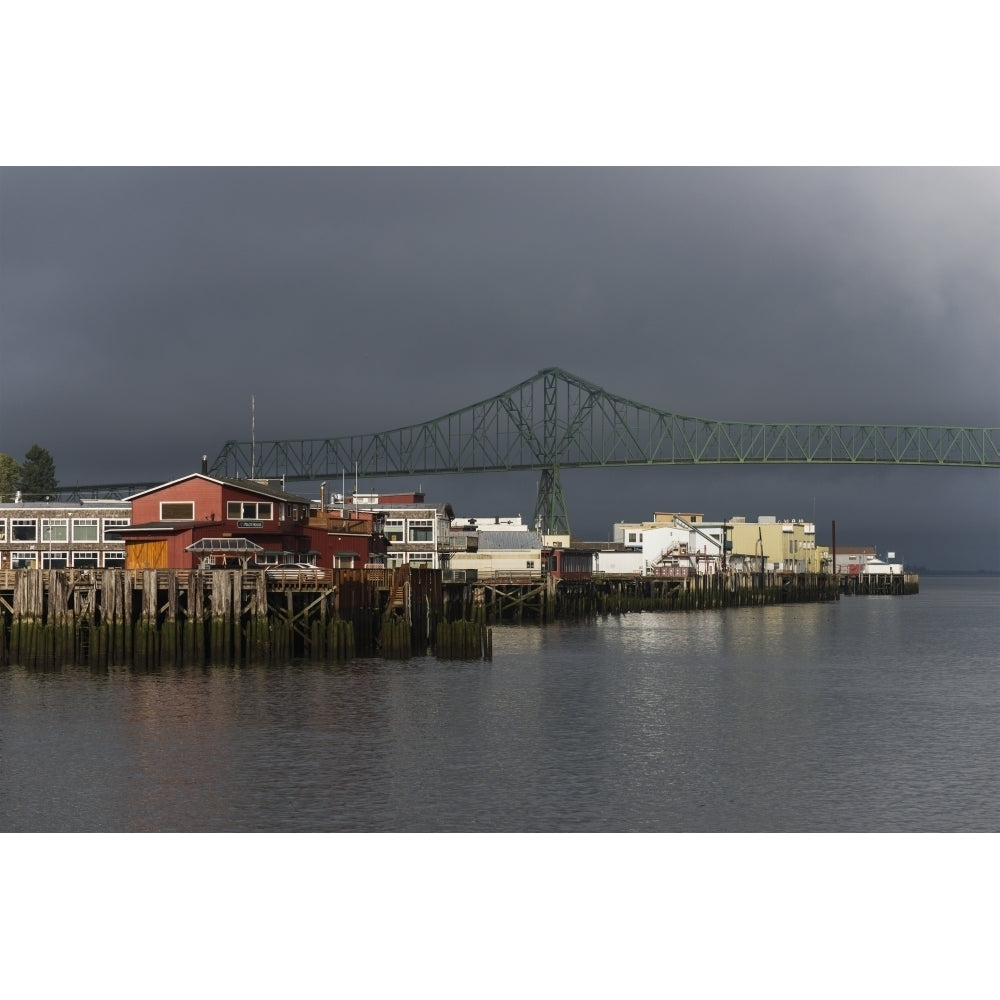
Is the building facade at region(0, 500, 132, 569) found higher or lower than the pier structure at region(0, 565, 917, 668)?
higher

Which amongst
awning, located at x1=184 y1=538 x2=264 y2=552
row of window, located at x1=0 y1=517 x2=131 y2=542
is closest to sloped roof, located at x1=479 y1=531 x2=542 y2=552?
row of window, located at x1=0 y1=517 x2=131 y2=542

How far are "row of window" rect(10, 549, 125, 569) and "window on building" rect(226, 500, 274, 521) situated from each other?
18.9 meters

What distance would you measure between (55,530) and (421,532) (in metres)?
26.4

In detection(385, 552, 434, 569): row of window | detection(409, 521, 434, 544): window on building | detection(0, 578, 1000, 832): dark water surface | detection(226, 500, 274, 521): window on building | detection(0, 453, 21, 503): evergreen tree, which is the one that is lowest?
detection(0, 578, 1000, 832): dark water surface

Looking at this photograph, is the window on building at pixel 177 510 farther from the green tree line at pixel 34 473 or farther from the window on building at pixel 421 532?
the green tree line at pixel 34 473

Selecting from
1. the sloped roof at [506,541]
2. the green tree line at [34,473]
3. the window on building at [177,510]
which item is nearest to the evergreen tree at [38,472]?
the green tree line at [34,473]

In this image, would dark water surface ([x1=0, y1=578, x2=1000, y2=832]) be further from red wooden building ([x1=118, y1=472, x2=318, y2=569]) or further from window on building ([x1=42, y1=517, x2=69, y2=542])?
Answer: window on building ([x1=42, y1=517, x2=69, y2=542])

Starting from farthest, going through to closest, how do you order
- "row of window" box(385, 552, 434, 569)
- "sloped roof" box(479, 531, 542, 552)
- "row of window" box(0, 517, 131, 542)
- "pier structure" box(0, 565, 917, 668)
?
"sloped roof" box(479, 531, 542, 552), "row of window" box(385, 552, 434, 569), "row of window" box(0, 517, 131, 542), "pier structure" box(0, 565, 917, 668)

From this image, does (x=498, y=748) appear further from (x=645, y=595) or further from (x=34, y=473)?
(x=34, y=473)

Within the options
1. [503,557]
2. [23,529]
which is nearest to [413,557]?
[503,557]

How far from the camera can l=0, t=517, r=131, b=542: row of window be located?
84.4 metres

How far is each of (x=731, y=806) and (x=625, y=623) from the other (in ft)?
235

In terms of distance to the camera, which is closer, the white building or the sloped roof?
the white building

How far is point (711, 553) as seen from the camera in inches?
6225
